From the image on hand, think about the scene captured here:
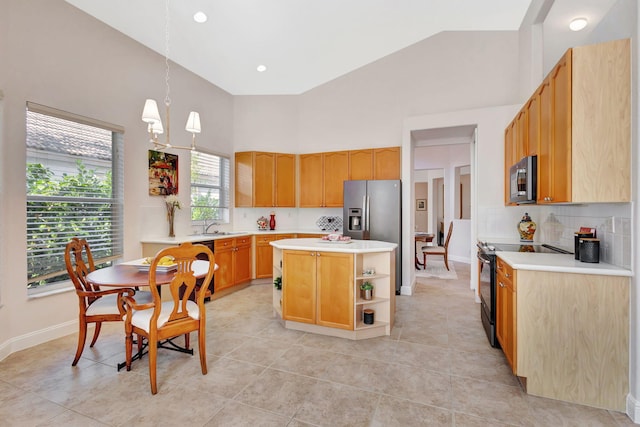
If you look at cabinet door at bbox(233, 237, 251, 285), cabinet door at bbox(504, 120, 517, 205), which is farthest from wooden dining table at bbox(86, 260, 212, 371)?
cabinet door at bbox(504, 120, 517, 205)

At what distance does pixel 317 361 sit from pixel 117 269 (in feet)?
6.21

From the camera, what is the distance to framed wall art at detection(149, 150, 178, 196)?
4.14 m

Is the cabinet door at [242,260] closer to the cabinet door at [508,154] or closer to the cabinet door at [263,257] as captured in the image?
the cabinet door at [263,257]

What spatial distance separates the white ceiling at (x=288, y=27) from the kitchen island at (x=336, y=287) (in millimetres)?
2968

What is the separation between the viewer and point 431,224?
9094 millimetres

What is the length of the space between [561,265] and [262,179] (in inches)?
178

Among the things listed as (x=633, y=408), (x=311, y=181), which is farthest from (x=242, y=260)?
(x=633, y=408)

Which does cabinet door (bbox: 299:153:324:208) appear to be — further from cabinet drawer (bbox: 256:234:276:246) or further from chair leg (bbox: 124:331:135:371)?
chair leg (bbox: 124:331:135:371)

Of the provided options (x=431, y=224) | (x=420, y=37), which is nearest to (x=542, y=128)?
(x=420, y=37)

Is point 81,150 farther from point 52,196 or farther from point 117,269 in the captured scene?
point 117,269

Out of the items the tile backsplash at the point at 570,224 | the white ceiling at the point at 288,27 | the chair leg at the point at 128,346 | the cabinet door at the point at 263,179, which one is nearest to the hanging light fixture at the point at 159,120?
the white ceiling at the point at 288,27

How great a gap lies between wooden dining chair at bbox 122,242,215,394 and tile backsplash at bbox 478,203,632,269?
2.80 metres

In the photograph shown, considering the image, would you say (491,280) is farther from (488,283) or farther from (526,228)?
(526,228)

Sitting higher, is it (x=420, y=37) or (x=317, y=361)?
(x=420, y=37)
